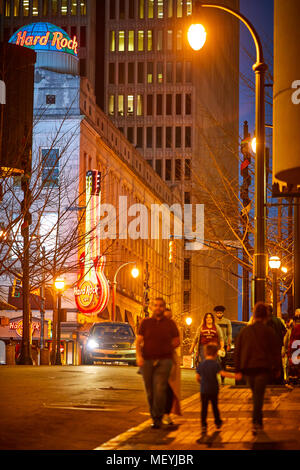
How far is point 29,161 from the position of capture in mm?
31578

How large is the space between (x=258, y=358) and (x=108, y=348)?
19637mm

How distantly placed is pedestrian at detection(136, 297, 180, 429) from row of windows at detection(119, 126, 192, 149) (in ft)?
357

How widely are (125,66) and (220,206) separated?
93.9 m

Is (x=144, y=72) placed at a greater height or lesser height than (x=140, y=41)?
lesser

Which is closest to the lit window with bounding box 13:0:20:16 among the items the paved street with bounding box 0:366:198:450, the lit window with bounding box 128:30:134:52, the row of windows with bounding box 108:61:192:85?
the row of windows with bounding box 108:61:192:85

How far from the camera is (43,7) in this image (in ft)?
367

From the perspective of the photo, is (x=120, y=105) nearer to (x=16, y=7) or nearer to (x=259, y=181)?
(x=16, y=7)

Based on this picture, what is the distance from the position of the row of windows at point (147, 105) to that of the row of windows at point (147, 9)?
36.4 ft

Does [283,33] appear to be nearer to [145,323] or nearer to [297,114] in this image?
[297,114]

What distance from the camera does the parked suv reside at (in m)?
30.3

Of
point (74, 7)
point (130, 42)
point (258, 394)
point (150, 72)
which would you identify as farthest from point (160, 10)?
point (258, 394)

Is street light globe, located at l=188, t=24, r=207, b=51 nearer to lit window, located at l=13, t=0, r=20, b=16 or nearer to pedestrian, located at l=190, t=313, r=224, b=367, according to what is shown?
pedestrian, located at l=190, t=313, r=224, b=367

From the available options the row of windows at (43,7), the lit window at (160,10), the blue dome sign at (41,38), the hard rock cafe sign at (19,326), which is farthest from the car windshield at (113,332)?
the lit window at (160,10)

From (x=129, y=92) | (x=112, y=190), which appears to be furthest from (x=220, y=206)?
(x=129, y=92)
